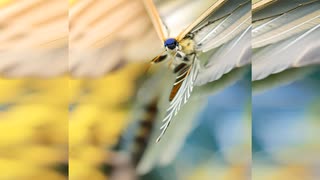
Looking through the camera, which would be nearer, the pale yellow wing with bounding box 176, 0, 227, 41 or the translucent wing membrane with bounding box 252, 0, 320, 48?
the translucent wing membrane with bounding box 252, 0, 320, 48

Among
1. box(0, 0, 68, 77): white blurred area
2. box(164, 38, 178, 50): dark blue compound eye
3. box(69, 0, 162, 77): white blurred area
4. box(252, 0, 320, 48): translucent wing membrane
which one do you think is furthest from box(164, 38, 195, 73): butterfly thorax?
box(0, 0, 68, 77): white blurred area

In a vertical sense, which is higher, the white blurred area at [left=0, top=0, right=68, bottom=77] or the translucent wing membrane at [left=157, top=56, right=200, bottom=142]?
the white blurred area at [left=0, top=0, right=68, bottom=77]

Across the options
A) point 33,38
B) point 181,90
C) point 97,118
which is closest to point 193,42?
point 181,90

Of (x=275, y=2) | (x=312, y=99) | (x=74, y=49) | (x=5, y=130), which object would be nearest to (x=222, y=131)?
(x=312, y=99)

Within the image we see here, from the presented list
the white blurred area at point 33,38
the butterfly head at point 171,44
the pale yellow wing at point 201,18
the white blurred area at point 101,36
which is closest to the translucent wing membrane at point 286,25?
the pale yellow wing at point 201,18

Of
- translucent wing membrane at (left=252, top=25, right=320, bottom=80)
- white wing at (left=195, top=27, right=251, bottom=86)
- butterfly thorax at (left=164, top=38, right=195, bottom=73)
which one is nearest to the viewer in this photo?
translucent wing membrane at (left=252, top=25, right=320, bottom=80)

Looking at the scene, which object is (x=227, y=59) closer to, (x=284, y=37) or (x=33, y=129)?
(x=284, y=37)

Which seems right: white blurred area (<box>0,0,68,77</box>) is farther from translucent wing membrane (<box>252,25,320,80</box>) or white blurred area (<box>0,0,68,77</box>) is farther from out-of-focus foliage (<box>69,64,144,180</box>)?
translucent wing membrane (<box>252,25,320,80</box>)
